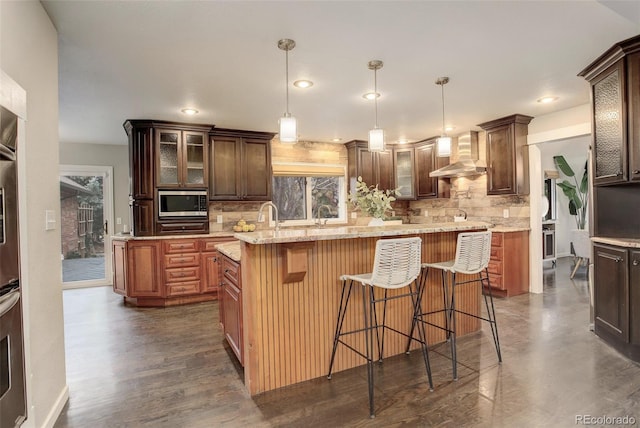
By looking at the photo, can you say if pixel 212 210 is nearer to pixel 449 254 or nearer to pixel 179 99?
pixel 179 99

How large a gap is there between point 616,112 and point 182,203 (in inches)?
190

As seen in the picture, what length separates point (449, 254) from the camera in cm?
308

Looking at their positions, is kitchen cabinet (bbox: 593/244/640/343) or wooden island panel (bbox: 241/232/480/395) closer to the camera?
wooden island panel (bbox: 241/232/480/395)

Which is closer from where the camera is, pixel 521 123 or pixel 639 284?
pixel 639 284

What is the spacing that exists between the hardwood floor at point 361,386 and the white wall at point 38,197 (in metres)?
0.35

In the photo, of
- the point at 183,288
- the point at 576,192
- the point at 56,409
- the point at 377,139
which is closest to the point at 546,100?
the point at 377,139

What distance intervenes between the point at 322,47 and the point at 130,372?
2.88 metres

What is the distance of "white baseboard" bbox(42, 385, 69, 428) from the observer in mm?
1896

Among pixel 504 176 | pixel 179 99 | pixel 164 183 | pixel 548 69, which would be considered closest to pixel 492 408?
pixel 548 69

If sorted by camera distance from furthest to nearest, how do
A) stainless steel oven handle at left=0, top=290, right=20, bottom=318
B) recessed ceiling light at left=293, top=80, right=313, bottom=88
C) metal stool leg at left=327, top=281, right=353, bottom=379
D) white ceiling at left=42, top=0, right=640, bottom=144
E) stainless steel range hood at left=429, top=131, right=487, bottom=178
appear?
1. stainless steel range hood at left=429, top=131, right=487, bottom=178
2. recessed ceiling light at left=293, top=80, right=313, bottom=88
3. metal stool leg at left=327, top=281, right=353, bottom=379
4. white ceiling at left=42, top=0, right=640, bottom=144
5. stainless steel oven handle at left=0, top=290, right=20, bottom=318

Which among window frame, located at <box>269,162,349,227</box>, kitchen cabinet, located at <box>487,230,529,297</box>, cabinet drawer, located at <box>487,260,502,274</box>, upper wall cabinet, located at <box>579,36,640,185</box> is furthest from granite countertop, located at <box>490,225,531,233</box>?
window frame, located at <box>269,162,349,227</box>

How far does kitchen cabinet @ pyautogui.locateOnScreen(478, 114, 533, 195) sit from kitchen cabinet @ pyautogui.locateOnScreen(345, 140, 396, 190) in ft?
6.01

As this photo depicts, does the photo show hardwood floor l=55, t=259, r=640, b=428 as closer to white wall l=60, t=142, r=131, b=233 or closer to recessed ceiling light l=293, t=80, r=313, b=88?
recessed ceiling light l=293, t=80, r=313, b=88

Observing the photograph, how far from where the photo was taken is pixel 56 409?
203 cm
